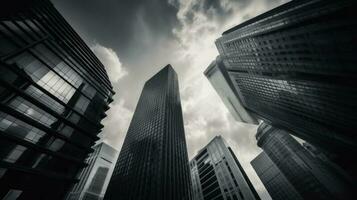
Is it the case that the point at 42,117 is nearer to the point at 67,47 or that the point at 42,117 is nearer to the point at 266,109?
the point at 67,47

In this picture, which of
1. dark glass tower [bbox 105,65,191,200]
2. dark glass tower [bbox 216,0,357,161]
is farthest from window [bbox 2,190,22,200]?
dark glass tower [bbox 216,0,357,161]

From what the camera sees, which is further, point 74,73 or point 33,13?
point 74,73

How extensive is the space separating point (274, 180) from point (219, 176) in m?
83.6

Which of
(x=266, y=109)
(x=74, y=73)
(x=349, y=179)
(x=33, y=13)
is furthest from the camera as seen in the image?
(x=266, y=109)

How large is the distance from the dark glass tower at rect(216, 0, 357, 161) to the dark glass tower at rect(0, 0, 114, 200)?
72979 millimetres

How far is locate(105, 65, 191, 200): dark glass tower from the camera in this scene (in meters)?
59.4

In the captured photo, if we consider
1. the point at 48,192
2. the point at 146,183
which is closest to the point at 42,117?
the point at 48,192

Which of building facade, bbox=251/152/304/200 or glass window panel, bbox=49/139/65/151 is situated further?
building facade, bbox=251/152/304/200

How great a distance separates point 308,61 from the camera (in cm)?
5572

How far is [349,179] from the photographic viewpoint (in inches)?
3765

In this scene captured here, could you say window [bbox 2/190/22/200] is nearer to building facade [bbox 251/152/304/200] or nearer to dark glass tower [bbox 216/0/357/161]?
dark glass tower [bbox 216/0/357/161]

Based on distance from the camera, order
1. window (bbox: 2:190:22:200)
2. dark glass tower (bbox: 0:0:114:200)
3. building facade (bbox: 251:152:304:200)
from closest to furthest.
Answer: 1. window (bbox: 2:190:22:200)
2. dark glass tower (bbox: 0:0:114:200)
3. building facade (bbox: 251:152:304:200)

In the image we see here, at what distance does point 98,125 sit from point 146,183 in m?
29.8

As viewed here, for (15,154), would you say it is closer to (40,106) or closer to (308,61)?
(40,106)
